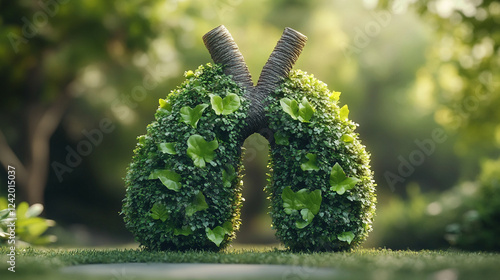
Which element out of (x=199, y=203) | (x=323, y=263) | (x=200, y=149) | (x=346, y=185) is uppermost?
(x=200, y=149)

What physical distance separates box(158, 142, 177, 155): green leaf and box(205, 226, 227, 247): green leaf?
3.52ft

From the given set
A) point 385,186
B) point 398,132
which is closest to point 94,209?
point 385,186

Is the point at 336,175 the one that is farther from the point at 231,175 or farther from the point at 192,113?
the point at 192,113

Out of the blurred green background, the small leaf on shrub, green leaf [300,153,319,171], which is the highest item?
the blurred green background

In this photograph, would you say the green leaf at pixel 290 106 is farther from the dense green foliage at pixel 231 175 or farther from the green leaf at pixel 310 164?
the green leaf at pixel 310 164

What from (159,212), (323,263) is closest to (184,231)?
(159,212)

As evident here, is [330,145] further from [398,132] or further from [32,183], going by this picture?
[398,132]

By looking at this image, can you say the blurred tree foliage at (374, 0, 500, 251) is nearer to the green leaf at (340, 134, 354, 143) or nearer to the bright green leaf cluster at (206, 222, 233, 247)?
the green leaf at (340, 134, 354, 143)

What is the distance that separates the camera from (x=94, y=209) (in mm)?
19766

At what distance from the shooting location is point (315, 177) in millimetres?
6625

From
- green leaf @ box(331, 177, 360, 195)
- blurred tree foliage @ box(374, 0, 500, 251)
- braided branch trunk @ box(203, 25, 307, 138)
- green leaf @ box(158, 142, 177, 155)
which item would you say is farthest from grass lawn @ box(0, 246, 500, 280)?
blurred tree foliage @ box(374, 0, 500, 251)

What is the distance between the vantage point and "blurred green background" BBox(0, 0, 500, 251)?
1266 cm

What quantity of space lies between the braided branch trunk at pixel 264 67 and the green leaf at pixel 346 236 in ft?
5.72

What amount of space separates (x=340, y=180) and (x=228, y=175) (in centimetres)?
145
